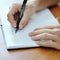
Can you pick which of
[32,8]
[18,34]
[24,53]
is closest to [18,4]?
[32,8]

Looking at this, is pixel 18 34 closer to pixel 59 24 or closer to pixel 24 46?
pixel 24 46

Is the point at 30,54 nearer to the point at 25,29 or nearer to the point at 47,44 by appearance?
the point at 47,44

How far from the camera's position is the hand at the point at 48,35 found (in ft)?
2.97

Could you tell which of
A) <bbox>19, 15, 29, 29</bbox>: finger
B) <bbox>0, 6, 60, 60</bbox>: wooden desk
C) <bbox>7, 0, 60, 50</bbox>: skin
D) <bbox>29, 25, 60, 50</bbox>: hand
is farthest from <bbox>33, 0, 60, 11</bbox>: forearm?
<bbox>0, 6, 60, 60</bbox>: wooden desk

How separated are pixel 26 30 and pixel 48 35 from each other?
0.15 meters

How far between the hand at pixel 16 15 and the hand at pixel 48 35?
107 millimetres

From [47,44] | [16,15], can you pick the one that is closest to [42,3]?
[16,15]

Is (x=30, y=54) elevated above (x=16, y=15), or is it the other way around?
(x=16, y=15)

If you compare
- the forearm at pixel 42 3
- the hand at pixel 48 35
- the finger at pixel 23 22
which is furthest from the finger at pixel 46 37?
the forearm at pixel 42 3

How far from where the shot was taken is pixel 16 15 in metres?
1.14

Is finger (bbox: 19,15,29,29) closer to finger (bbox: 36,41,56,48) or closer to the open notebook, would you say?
the open notebook

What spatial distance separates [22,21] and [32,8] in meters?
0.20

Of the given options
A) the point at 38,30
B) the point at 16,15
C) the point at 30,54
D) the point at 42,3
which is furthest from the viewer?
the point at 42,3

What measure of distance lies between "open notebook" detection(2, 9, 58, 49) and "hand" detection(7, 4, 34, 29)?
25 millimetres
